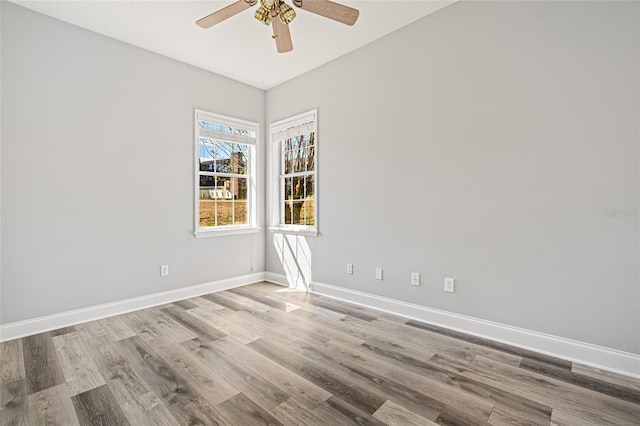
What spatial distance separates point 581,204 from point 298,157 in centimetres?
315

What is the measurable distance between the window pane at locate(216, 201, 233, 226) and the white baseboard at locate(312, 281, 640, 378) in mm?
2034

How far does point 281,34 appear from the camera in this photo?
236 centimetres

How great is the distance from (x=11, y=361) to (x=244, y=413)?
193 cm

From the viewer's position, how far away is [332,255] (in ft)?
12.4

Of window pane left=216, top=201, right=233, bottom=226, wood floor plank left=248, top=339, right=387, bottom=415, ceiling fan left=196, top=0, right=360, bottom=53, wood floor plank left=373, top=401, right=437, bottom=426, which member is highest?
ceiling fan left=196, top=0, right=360, bottom=53

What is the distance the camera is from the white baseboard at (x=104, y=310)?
268cm

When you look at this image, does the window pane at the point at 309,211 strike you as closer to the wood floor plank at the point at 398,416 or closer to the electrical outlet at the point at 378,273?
the electrical outlet at the point at 378,273

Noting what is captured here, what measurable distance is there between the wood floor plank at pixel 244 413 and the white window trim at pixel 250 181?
2476 mm

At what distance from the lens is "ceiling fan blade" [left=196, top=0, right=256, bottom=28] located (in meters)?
2.08

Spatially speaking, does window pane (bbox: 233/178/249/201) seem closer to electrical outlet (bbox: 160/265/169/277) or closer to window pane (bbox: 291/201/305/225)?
window pane (bbox: 291/201/305/225)

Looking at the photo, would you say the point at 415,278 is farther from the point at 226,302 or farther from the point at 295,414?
the point at 226,302

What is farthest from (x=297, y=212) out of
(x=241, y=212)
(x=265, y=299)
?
(x=265, y=299)

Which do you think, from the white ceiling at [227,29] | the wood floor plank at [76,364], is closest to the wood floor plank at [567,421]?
the wood floor plank at [76,364]

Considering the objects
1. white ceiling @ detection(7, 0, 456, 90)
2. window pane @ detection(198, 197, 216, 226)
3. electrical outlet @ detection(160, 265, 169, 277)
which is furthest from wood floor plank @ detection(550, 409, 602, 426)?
window pane @ detection(198, 197, 216, 226)
